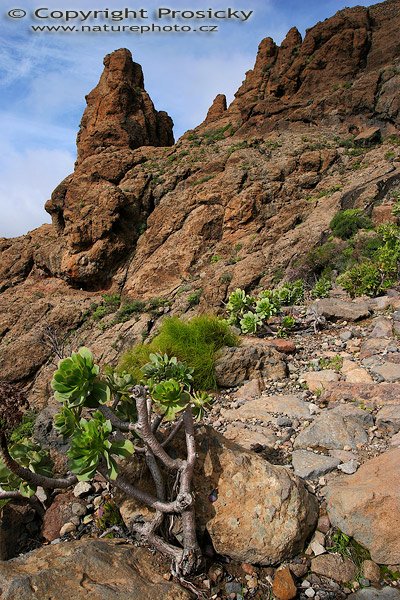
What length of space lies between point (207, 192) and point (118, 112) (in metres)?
16.3

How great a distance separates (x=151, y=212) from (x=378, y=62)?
78.3 feet

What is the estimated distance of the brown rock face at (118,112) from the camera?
112ft

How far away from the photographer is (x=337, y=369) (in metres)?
5.20

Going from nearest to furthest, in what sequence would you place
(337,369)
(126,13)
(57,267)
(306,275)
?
(337,369) < (126,13) < (306,275) < (57,267)

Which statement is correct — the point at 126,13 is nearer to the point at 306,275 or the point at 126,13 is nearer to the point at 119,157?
the point at 306,275

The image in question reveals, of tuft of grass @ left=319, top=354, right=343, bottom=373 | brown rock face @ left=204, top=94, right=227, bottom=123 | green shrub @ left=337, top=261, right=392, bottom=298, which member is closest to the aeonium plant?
tuft of grass @ left=319, top=354, right=343, bottom=373

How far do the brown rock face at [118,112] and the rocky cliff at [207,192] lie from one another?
15 cm

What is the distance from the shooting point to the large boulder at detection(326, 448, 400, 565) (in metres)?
2.38

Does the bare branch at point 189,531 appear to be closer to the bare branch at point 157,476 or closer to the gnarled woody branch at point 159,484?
the gnarled woody branch at point 159,484

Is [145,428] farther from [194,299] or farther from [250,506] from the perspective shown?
[194,299]

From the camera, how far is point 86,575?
2.03 metres

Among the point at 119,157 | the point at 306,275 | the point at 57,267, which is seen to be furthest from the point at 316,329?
the point at 119,157

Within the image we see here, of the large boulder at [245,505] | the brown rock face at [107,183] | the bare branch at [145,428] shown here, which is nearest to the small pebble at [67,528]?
the large boulder at [245,505]

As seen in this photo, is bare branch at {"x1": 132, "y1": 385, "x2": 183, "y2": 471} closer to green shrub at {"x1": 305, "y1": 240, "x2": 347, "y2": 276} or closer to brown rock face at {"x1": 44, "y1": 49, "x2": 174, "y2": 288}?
green shrub at {"x1": 305, "y1": 240, "x2": 347, "y2": 276}
